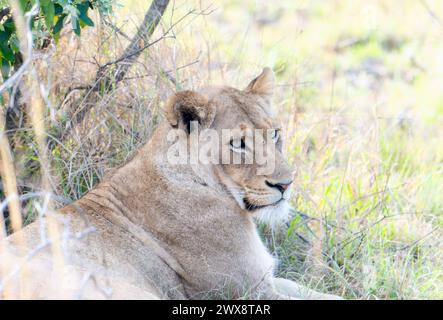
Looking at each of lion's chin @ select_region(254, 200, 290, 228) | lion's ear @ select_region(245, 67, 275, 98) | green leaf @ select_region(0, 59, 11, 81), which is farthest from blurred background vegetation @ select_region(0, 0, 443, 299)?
lion's ear @ select_region(245, 67, 275, 98)

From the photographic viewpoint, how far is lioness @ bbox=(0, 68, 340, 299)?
407 centimetres

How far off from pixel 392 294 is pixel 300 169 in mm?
1431

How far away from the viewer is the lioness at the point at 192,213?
13.4 feet

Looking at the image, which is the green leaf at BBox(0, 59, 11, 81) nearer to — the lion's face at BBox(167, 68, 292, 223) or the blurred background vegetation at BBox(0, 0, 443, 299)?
the blurred background vegetation at BBox(0, 0, 443, 299)

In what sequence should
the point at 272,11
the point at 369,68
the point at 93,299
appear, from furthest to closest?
the point at 272,11 < the point at 369,68 < the point at 93,299

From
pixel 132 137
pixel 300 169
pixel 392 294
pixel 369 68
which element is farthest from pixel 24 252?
pixel 369 68

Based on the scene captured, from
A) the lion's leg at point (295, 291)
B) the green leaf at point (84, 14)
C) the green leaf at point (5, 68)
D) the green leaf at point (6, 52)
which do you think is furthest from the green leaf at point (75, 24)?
the lion's leg at point (295, 291)

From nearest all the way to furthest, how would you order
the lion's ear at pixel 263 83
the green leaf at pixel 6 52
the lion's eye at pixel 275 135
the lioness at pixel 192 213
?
the lioness at pixel 192 213 < the lion's eye at pixel 275 135 < the green leaf at pixel 6 52 < the lion's ear at pixel 263 83

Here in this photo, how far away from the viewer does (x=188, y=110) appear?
13.6 ft

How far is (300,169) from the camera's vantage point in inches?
222

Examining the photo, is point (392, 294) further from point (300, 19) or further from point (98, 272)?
point (300, 19)

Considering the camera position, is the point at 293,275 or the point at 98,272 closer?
the point at 98,272

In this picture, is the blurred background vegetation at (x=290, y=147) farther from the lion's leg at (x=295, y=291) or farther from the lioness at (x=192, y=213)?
the lioness at (x=192, y=213)

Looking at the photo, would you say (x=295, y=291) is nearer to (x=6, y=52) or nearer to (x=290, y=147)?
(x=290, y=147)
